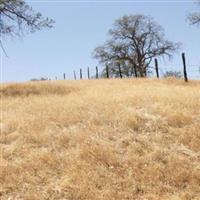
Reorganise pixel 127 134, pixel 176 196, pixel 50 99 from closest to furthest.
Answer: pixel 176 196, pixel 127 134, pixel 50 99

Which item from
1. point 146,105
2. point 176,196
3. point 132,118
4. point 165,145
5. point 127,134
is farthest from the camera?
point 146,105

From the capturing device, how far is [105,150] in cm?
1023

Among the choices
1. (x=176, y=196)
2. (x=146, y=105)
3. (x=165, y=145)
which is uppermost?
(x=146, y=105)

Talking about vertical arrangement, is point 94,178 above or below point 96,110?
below

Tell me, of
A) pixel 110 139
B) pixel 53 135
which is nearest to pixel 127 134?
pixel 110 139

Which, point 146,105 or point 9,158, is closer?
point 9,158

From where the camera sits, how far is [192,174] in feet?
29.5

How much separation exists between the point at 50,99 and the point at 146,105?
5.17 m

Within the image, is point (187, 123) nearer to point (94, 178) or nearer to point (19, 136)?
point (94, 178)

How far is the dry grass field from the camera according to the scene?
8781 millimetres

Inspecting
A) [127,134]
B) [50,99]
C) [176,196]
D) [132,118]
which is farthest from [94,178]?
[50,99]

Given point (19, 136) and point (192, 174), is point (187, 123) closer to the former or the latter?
point (192, 174)

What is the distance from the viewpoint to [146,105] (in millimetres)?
13844

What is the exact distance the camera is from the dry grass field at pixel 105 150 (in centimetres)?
878
